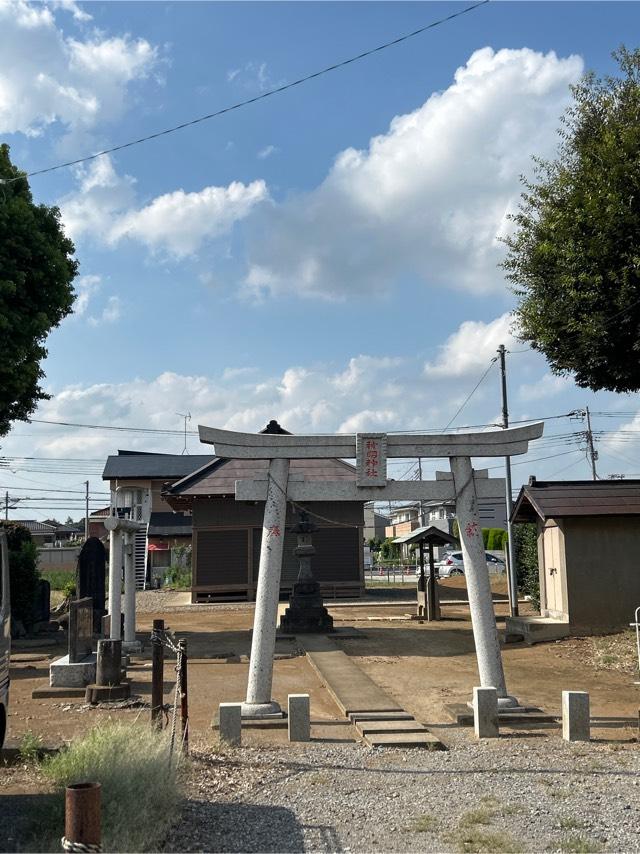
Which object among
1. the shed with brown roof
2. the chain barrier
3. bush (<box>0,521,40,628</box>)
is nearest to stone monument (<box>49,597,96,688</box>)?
the chain barrier

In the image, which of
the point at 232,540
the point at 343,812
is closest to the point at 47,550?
the point at 232,540

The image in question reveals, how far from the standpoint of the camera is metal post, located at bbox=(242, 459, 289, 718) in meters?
9.47

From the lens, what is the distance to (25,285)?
16812 mm

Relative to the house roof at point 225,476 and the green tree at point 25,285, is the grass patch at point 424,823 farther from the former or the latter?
the house roof at point 225,476

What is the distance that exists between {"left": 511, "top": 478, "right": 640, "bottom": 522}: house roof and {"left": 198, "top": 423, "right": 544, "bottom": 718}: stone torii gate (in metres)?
8.06

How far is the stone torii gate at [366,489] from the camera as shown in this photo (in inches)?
381

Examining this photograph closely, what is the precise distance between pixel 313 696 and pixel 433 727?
104 inches

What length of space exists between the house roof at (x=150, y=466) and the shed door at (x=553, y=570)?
25.8 m

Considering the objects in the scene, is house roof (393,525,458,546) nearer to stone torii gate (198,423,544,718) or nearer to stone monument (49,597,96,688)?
stone monument (49,597,96,688)

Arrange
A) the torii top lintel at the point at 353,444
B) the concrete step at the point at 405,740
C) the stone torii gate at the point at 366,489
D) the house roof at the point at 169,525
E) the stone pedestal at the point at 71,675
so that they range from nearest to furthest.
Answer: the concrete step at the point at 405,740 → the stone torii gate at the point at 366,489 → the torii top lintel at the point at 353,444 → the stone pedestal at the point at 71,675 → the house roof at the point at 169,525

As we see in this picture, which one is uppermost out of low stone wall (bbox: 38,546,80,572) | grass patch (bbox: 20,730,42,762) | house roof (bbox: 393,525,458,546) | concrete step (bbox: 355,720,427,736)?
house roof (bbox: 393,525,458,546)

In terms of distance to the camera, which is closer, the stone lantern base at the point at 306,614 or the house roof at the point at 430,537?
the stone lantern base at the point at 306,614

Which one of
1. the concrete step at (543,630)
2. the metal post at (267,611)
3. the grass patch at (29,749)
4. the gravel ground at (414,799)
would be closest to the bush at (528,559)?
the concrete step at (543,630)

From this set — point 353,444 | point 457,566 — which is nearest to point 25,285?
point 353,444
